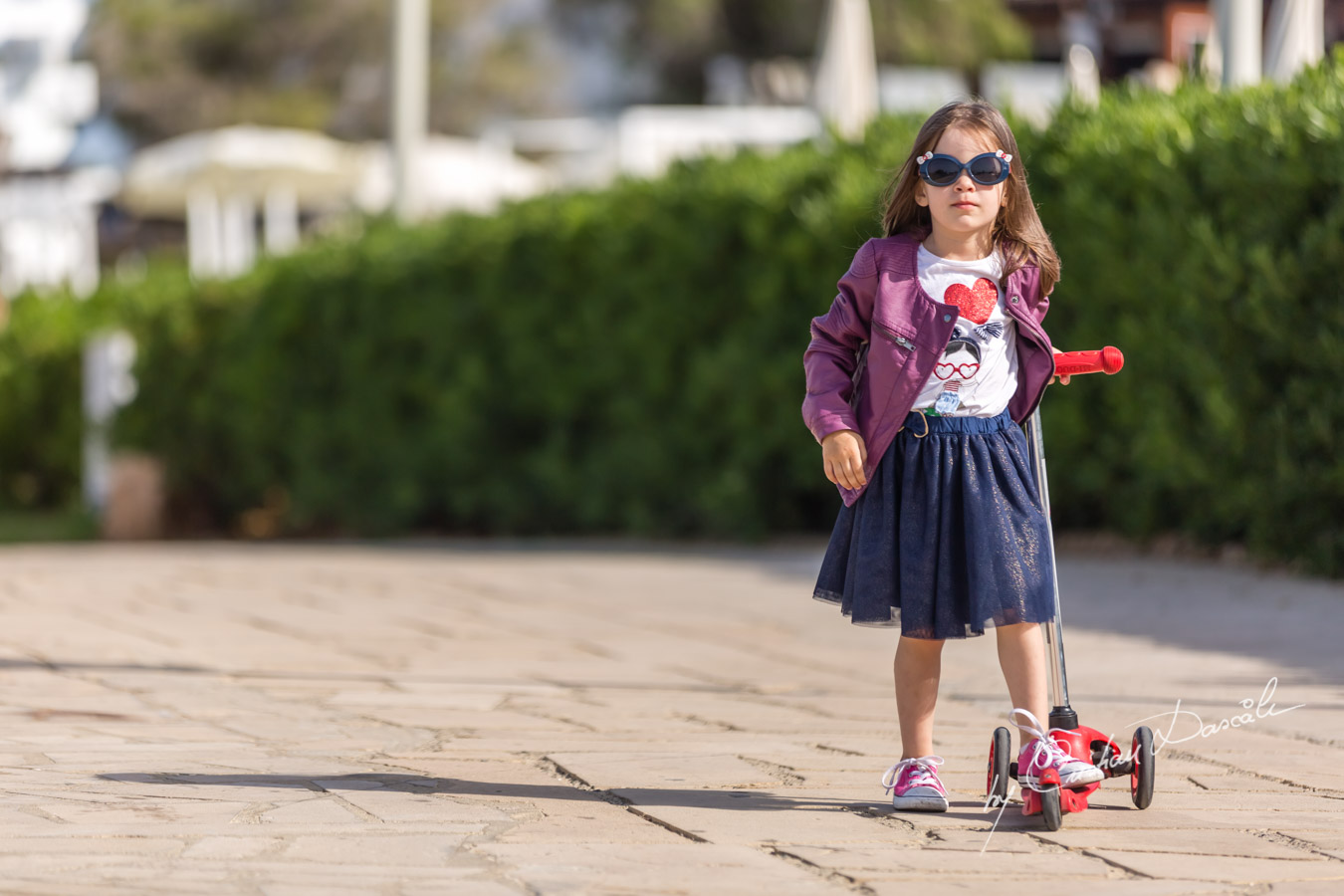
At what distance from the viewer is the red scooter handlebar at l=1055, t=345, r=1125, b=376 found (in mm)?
3521

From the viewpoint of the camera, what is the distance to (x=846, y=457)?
356 cm

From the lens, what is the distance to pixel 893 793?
3.71 m

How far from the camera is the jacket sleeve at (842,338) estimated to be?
12.0 ft

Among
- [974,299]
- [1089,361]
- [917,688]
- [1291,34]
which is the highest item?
[1291,34]

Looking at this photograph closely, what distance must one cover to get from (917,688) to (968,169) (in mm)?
1078

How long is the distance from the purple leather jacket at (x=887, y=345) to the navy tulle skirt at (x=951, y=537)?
0.24 feet

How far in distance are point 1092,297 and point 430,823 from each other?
5055 mm

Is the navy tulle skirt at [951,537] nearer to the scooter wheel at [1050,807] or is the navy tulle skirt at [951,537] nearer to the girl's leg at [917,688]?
the girl's leg at [917,688]

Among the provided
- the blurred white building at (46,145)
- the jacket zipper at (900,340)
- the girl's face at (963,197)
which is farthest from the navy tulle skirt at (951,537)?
the blurred white building at (46,145)

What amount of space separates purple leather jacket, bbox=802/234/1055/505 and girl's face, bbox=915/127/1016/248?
0.11m

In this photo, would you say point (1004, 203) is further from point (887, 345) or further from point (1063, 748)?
point (1063, 748)

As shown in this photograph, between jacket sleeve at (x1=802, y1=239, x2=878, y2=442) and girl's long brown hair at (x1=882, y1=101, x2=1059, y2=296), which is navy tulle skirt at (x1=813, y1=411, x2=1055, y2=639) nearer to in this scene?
jacket sleeve at (x1=802, y1=239, x2=878, y2=442)

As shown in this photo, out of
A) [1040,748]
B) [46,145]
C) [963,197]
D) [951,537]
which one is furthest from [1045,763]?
[46,145]

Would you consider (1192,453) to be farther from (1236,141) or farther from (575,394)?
(575,394)
